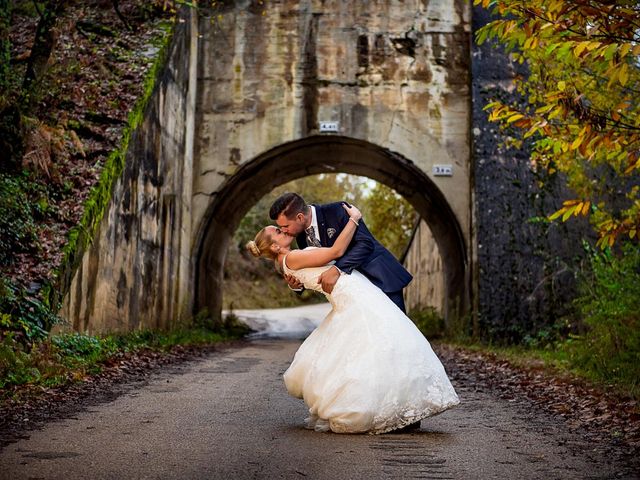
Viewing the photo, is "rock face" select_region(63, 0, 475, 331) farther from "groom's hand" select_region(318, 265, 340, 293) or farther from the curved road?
"groom's hand" select_region(318, 265, 340, 293)

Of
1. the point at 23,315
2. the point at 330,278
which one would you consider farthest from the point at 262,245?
the point at 23,315

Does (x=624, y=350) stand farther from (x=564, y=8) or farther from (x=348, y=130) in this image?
(x=348, y=130)

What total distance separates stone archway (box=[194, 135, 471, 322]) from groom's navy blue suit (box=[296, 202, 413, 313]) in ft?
36.3

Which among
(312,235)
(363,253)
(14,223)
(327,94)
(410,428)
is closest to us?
(410,428)

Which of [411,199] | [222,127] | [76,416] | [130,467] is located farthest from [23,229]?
[411,199]

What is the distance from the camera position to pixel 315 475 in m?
3.91

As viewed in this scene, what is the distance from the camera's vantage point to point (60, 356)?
7875 mm

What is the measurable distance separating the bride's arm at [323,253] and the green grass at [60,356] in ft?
8.59

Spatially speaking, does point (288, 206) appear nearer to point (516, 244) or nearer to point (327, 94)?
point (516, 244)

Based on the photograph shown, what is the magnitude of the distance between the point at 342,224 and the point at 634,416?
2598mm

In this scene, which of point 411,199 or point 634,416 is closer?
point 634,416

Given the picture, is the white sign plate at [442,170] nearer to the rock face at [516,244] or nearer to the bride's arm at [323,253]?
the rock face at [516,244]

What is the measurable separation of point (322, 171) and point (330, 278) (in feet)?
46.0

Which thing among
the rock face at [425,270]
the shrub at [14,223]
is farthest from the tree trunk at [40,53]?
the rock face at [425,270]
